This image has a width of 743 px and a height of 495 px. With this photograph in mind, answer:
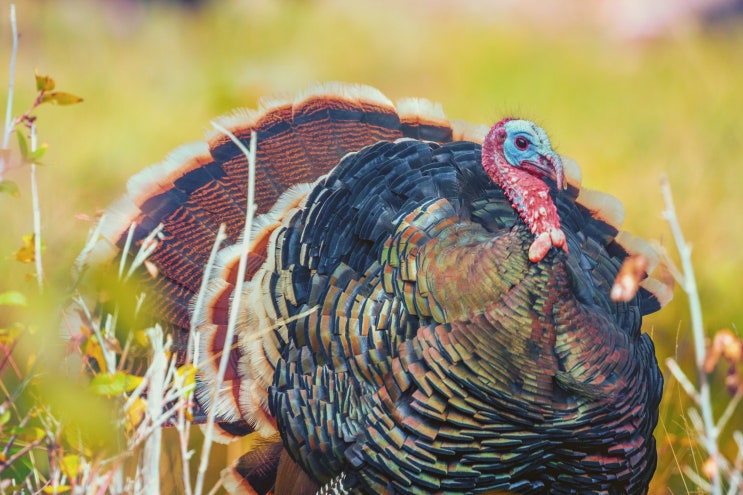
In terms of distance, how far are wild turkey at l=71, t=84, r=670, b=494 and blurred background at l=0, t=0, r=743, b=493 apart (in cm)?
75

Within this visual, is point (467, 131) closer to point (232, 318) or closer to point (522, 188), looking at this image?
point (522, 188)

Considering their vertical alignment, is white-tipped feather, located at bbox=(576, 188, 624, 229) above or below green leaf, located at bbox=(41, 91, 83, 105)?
above

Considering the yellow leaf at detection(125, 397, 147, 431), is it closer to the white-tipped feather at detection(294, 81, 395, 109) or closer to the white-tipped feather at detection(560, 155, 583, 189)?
the white-tipped feather at detection(294, 81, 395, 109)

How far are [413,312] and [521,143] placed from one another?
0.59 m

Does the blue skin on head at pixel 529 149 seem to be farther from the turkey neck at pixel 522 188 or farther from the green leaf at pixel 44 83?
the green leaf at pixel 44 83

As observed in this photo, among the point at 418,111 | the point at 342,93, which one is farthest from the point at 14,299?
the point at 418,111

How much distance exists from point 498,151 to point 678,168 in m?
3.51

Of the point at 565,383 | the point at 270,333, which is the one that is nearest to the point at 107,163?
the point at 270,333

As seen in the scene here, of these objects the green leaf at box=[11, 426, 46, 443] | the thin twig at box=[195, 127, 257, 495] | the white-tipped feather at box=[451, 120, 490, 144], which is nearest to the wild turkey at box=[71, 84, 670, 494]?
the white-tipped feather at box=[451, 120, 490, 144]

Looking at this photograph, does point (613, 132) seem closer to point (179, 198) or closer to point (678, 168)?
point (678, 168)

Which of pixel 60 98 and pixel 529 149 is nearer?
pixel 60 98

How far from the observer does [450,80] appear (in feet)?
27.4

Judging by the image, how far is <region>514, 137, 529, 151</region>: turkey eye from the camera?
8.99 feet

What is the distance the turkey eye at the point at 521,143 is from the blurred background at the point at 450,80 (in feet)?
4.56
